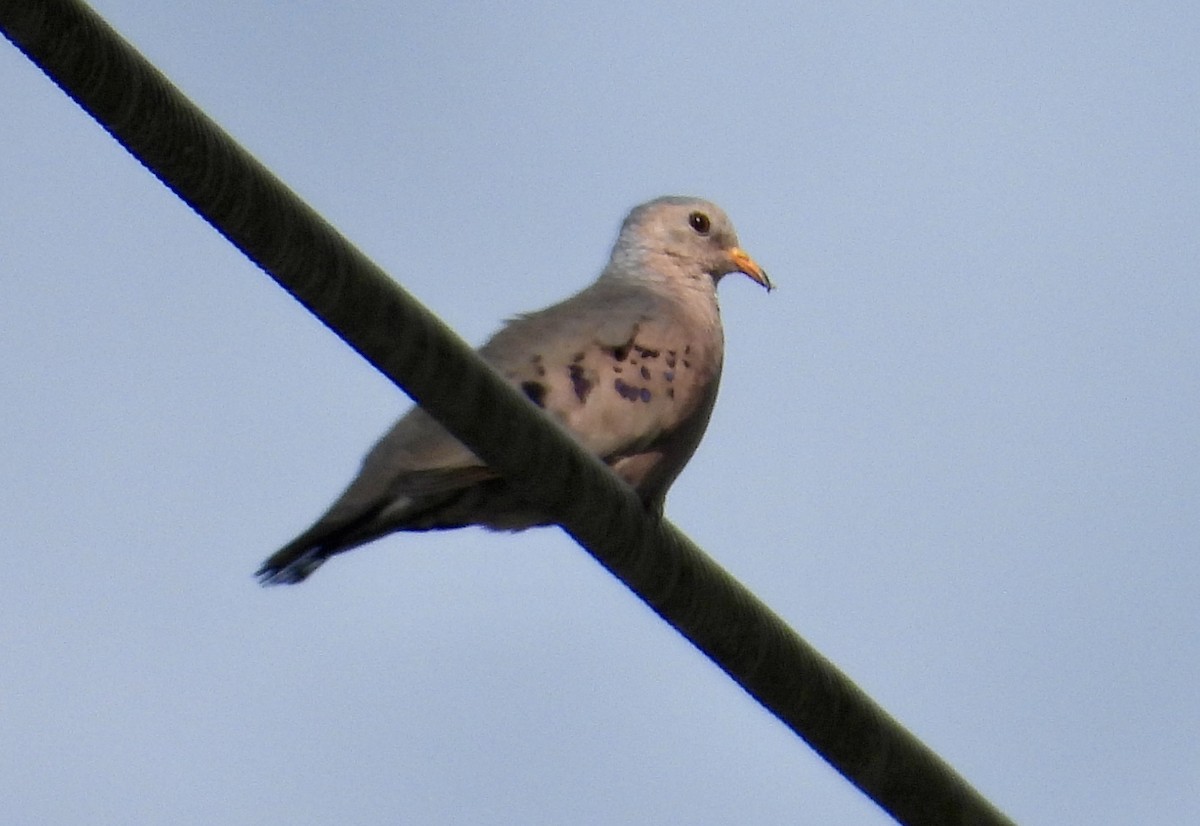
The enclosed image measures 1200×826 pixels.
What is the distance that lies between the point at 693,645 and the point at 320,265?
4.05 feet

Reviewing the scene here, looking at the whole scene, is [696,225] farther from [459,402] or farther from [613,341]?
[459,402]

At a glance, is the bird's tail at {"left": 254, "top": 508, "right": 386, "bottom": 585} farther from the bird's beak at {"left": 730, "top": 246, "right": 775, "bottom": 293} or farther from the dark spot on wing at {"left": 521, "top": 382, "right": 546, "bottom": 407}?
the bird's beak at {"left": 730, "top": 246, "right": 775, "bottom": 293}

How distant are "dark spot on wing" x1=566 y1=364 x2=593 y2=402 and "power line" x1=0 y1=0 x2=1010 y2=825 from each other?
68.6 inches

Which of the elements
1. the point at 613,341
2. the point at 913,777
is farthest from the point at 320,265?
the point at 613,341

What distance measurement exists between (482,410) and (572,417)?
2.22 metres

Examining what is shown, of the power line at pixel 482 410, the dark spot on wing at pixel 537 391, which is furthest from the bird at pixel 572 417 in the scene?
the power line at pixel 482 410

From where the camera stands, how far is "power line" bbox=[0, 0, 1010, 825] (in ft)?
10.4

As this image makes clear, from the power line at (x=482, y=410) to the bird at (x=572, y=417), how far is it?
977 millimetres

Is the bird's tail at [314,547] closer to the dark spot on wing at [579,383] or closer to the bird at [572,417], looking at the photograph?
the bird at [572,417]

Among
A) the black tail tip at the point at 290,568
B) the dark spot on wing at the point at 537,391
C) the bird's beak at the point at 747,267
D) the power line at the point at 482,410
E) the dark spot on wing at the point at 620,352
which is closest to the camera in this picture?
the power line at the point at 482,410

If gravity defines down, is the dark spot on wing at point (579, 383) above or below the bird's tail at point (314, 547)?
above

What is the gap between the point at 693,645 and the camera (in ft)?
13.8

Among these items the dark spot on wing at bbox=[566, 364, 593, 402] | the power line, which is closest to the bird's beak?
the dark spot on wing at bbox=[566, 364, 593, 402]

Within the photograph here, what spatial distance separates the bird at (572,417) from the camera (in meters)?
5.40
